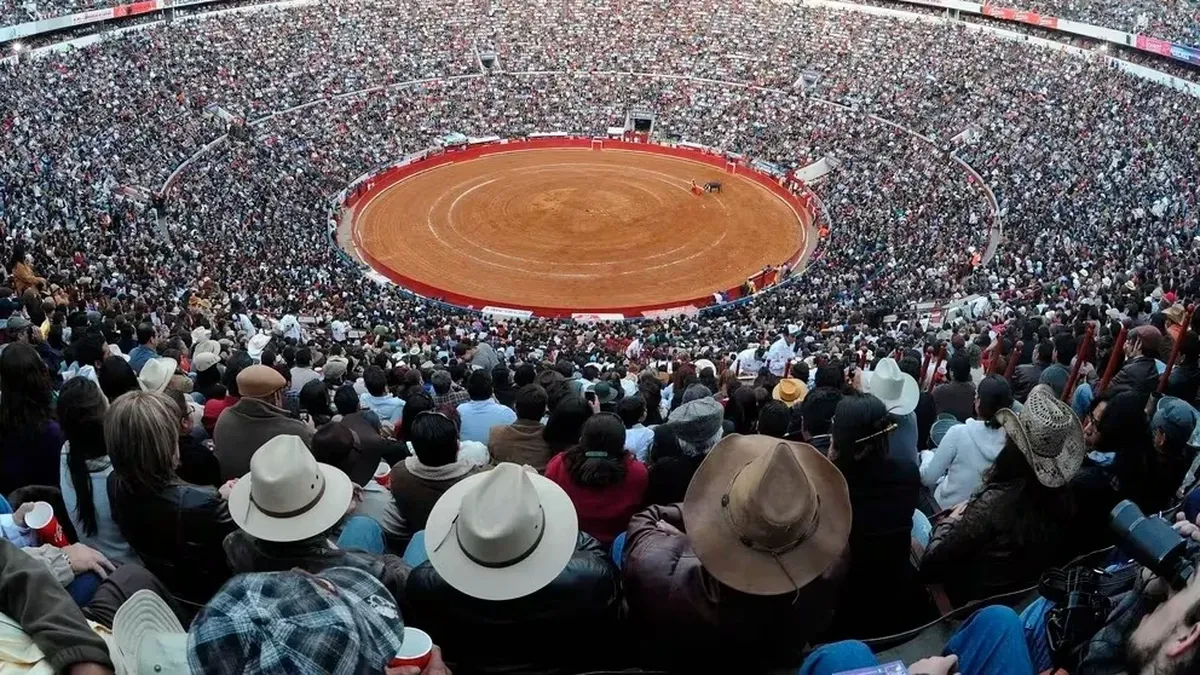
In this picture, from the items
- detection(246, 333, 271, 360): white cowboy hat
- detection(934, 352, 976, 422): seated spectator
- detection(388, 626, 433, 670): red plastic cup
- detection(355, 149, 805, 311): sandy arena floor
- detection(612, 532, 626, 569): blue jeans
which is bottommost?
detection(355, 149, 805, 311): sandy arena floor

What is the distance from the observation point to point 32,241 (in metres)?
26.4

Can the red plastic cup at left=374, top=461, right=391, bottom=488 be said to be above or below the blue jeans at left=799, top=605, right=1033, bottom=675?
below

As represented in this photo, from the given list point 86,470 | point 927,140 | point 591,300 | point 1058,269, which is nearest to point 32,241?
point 591,300

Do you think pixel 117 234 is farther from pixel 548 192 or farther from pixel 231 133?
pixel 548 192

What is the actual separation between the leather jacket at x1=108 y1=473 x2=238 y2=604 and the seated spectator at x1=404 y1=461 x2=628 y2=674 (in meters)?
1.81

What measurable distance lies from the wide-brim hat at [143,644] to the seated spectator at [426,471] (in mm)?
3053

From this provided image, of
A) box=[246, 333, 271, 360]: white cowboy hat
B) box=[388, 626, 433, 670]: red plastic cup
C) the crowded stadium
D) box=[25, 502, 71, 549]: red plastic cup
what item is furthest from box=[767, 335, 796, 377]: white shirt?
box=[388, 626, 433, 670]: red plastic cup

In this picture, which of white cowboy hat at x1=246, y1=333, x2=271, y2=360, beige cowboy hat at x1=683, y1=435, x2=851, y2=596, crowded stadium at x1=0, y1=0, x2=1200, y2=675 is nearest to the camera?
beige cowboy hat at x1=683, y1=435, x2=851, y2=596

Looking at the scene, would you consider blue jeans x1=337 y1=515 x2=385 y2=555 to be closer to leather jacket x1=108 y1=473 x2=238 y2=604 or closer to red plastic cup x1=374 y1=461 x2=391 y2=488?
leather jacket x1=108 y1=473 x2=238 y2=604

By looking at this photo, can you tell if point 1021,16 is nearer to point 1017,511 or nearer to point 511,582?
point 1017,511

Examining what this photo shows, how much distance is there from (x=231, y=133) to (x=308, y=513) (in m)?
43.2

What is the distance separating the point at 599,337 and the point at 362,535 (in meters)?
23.4

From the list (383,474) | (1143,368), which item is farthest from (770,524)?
(1143,368)

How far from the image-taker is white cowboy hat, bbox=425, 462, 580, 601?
473cm
